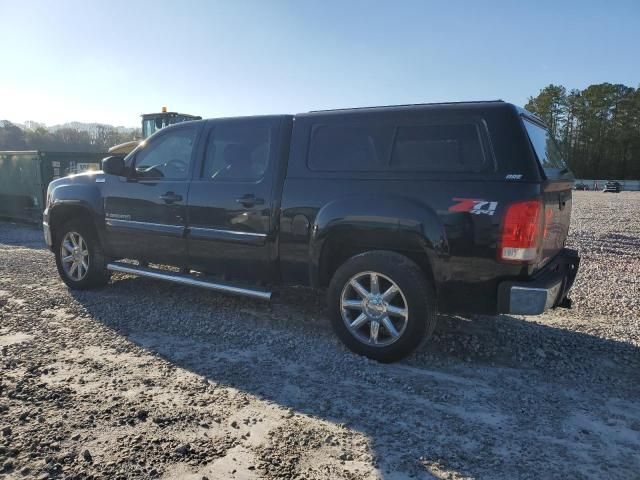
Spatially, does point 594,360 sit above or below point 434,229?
below

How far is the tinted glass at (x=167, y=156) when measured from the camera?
16.6 feet

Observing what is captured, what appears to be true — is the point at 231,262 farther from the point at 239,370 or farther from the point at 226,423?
the point at 226,423

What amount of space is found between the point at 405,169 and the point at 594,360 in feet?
7.21

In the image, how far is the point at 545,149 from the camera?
406 centimetres

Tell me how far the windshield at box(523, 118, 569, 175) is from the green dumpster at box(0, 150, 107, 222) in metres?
10.9

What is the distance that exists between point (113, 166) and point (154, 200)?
61 centimetres

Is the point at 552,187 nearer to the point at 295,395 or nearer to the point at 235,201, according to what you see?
the point at 295,395

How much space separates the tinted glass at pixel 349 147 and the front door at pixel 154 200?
4.93 ft

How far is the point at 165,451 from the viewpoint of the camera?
2.56m

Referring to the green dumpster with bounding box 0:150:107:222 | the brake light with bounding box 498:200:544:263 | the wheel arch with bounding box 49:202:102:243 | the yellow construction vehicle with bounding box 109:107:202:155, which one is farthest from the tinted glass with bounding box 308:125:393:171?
the yellow construction vehicle with bounding box 109:107:202:155

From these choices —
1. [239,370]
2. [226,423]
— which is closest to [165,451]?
[226,423]

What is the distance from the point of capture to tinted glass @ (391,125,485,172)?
139 inches

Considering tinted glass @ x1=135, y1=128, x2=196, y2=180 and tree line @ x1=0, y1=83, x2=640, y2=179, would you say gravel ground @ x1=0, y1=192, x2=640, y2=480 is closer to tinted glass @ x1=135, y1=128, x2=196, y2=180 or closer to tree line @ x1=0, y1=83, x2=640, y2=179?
tinted glass @ x1=135, y1=128, x2=196, y2=180

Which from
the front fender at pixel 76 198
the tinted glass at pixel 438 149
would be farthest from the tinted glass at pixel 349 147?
the front fender at pixel 76 198
